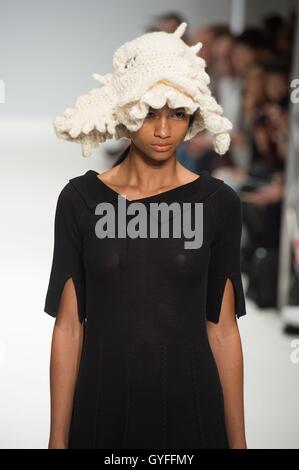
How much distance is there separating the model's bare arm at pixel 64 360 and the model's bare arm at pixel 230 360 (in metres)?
0.28

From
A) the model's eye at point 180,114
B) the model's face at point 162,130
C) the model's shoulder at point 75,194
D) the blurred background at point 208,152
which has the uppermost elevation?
the blurred background at point 208,152

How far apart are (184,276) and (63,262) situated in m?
0.24

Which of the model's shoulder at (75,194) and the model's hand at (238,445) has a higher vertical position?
the model's shoulder at (75,194)

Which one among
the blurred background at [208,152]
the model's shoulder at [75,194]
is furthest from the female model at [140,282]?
the blurred background at [208,152]

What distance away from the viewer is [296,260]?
440 cm

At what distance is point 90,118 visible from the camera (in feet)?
5.55

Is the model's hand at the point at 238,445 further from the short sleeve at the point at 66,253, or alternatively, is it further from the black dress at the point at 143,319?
the short sleeve at the point at 66,253

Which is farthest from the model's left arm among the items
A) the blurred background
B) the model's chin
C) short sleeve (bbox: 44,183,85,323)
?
the blurred background

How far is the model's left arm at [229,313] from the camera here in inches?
69.9

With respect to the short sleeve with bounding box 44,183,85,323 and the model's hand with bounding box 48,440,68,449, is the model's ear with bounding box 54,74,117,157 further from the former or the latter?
the model's hand with bounding box 48,440,68,449

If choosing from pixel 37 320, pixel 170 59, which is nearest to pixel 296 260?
pixel 37 320

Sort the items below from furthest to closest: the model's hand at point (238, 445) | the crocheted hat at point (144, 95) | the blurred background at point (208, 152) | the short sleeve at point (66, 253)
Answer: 1. the blurred background at point (208, 152)
2. the model's hand at point (238, 445)
3. the short sleeve at point (66, 253)
4. the crocheted hat at point (144, 95)

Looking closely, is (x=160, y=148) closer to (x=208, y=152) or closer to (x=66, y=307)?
(x=66, y=307)

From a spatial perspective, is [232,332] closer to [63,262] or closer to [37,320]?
[63,262]
